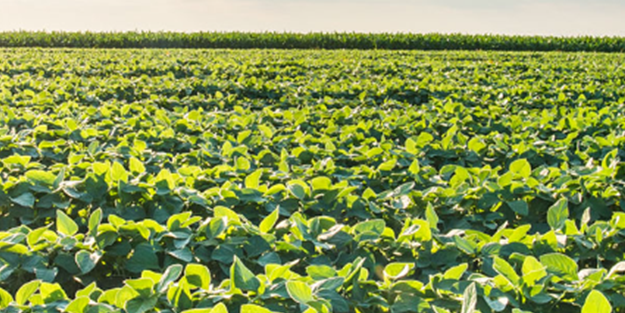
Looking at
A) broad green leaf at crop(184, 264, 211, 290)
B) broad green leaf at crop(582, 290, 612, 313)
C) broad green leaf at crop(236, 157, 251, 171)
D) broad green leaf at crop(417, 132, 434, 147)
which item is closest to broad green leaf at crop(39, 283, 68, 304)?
broad green leaf at crop(184, 264, 211, 290)

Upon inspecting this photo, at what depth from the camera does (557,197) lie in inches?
117

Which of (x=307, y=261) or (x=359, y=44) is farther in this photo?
(x=359, y=44)

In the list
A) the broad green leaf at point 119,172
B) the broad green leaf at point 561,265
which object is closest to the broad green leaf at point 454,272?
the broad green leaf at point 561,265

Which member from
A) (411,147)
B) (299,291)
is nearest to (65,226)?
(299,291)

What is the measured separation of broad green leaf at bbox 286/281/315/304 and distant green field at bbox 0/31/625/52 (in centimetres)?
2941

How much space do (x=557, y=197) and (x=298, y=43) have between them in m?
28.5

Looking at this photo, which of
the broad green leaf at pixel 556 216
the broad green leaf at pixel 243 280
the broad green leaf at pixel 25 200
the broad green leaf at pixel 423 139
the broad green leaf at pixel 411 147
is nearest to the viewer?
the broad green leaf at pixel 243 280

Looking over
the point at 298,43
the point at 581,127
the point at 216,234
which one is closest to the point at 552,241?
the point at 216,234

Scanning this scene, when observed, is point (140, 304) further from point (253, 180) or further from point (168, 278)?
point (253, 180)

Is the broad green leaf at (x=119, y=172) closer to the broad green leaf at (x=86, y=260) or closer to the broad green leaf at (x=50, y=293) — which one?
the broad green leaf at (x=86, y=260)

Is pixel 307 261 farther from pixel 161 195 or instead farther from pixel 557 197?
pixel 557 197

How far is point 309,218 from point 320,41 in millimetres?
28781

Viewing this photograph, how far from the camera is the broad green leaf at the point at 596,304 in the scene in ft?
4.81

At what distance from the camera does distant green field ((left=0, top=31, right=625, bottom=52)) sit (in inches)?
1145
